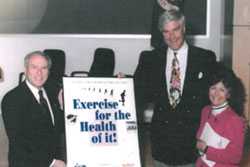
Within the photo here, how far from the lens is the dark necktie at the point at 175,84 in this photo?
3.16 m

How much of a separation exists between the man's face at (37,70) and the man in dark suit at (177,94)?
692mm

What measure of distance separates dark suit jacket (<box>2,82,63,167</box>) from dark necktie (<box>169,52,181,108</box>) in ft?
2.60

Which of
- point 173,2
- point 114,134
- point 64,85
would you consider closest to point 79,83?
point 64,85

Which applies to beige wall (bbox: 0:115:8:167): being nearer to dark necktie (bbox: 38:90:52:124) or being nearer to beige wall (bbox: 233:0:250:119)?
Result: dark necktie (bbox: 38:90:52:124)

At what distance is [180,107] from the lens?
3.16 meters

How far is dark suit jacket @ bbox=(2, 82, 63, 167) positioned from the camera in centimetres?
301

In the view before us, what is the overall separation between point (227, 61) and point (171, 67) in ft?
9.61

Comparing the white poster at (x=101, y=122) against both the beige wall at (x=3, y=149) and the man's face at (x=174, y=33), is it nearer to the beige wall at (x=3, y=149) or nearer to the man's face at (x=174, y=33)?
the man's face at (x=174, y=33)

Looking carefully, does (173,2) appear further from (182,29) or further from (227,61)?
(182,29)

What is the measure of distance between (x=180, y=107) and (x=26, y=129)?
0.97 m

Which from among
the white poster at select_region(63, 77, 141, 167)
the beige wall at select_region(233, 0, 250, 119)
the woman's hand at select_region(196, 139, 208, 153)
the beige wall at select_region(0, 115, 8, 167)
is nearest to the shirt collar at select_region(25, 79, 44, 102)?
the white poster at select_region(63, 77, 141, 167)

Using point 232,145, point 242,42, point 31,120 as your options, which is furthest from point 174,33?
point 242,42

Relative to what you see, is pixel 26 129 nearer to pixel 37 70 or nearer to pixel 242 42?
pixel 37 70

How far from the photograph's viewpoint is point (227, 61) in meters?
5.96
